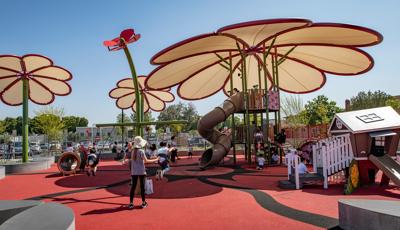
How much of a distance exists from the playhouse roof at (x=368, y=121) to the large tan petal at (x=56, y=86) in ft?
62.5

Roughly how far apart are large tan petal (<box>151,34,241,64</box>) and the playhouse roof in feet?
22.5

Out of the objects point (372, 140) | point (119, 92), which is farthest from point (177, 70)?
point (119, 92)

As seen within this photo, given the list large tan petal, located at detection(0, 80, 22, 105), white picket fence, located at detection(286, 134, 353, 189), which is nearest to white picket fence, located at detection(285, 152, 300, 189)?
white picket fence, located at detection(286, 134, 353, 189)

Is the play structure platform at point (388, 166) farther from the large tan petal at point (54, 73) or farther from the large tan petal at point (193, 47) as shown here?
the large tan petal at point (54, 73)

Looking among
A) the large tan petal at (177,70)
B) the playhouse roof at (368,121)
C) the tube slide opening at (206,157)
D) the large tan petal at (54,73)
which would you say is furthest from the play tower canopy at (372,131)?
the large tan petal at (54,73)

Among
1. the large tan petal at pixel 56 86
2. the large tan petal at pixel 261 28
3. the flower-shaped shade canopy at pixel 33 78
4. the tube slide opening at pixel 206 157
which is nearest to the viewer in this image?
the large tan petal at pixel 261 28

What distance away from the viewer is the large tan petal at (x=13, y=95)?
73.0 feet

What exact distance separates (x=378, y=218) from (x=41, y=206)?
5.89m

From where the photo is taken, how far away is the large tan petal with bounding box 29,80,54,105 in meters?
22.8

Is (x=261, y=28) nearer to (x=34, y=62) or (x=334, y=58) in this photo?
(x=334, y=58)

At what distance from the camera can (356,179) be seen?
9.99 metres

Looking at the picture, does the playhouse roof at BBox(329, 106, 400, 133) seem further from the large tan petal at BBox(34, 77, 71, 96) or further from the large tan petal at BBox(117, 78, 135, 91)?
the large tan petal at BBox(117, 78, 135, 91)

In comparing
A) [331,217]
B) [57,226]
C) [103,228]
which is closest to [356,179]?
[331,217]

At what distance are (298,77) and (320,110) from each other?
43.2m
